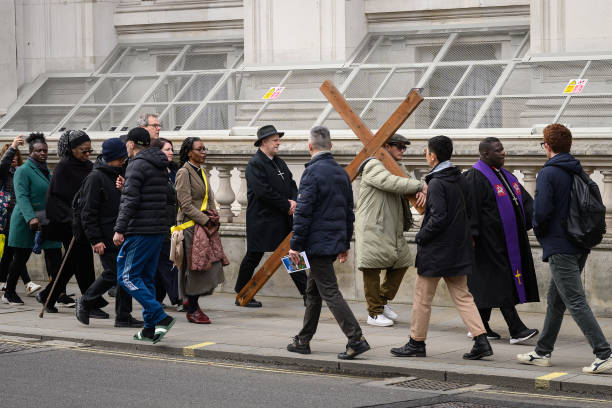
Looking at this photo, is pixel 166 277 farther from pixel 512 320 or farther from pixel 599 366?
pixel 599 366

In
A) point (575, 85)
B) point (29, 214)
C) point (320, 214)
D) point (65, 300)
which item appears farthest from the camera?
point (575, 85)

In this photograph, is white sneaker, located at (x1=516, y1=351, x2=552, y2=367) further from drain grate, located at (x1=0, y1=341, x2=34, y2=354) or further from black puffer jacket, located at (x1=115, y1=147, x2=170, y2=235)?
drain grate, located at (x1=0, y1=341, x2=34, y2=354)

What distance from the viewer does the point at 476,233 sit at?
33.9ft

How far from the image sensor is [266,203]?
12.6m

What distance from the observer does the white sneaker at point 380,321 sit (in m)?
11.4

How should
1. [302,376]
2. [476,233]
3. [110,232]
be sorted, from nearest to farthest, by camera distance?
[302,376] < [476,233] < [110,232]

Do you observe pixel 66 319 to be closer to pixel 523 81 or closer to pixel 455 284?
pixel 455 284

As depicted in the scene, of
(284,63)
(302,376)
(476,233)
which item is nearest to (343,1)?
(284,63)

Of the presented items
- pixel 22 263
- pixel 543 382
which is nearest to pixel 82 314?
Answer: pixel 22 263

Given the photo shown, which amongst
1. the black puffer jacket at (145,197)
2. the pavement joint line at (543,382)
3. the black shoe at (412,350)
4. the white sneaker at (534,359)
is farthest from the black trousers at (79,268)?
the pavement joint line at (543,382)

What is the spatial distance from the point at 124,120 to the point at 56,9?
360 centimetres

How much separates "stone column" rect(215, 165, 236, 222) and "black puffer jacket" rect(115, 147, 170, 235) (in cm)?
334

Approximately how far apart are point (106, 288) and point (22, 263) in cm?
228

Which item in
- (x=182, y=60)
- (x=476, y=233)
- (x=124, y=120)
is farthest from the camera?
(x=182, y=60)
